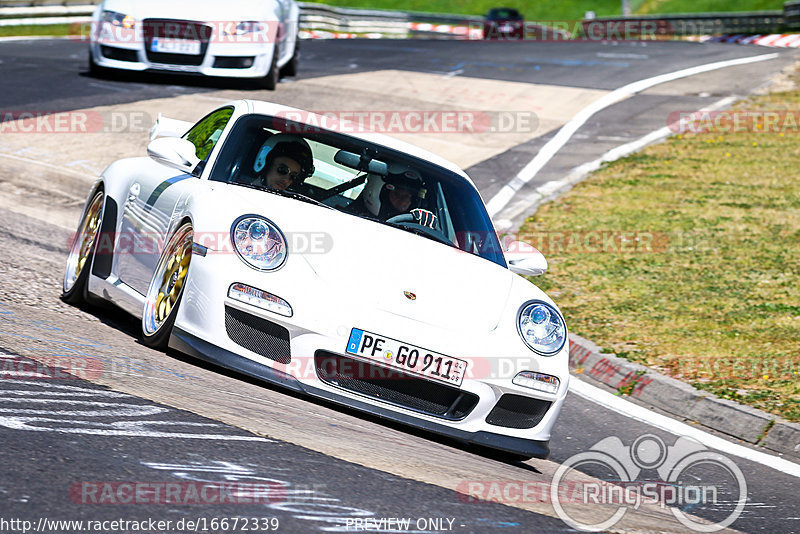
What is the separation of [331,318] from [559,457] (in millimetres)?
1721

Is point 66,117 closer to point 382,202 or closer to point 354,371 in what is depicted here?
point 382,202

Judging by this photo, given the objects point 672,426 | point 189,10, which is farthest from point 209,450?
point 189,10

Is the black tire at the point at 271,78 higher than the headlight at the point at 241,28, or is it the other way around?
the headlight at the point at 241,28

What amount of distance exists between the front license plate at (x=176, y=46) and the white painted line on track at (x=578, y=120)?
190 inches

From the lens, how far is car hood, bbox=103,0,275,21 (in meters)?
15.1

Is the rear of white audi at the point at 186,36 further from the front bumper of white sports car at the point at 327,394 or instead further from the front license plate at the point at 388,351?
the front license plate at the point at 388,351

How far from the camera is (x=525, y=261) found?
247 inches

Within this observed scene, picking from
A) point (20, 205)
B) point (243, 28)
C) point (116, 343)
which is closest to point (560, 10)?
point (243, 28)

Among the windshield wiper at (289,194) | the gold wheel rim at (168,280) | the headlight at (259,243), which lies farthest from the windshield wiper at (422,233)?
the gold wheel rim at (168,280)

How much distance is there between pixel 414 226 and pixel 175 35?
10226 mm

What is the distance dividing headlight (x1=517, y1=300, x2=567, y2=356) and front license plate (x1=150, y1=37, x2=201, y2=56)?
35.7 feet

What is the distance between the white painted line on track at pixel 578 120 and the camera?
13676mm

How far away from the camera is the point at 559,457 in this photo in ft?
19.8

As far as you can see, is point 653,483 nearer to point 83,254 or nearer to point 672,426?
point 672,426
